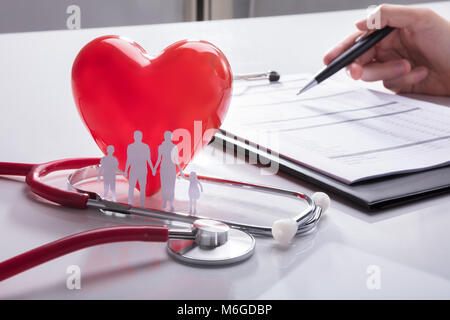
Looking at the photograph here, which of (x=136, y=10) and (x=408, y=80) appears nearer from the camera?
(x=408, y=80)

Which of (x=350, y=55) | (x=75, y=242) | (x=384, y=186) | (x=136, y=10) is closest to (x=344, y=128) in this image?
(x=384, y=186)

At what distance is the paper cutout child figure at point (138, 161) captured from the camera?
0.47 meters

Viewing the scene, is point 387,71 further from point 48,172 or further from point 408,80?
point 48,172

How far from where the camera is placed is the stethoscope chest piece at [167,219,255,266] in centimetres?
40

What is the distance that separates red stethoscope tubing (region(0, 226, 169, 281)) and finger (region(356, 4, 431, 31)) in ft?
2.43

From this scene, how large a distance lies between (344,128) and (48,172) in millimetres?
383

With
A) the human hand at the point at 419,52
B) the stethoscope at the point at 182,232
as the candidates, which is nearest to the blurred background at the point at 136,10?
the human hand at the point at 419,52

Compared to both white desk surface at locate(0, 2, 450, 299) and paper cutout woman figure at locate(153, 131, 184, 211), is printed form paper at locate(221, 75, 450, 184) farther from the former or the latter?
paper cutout woman figure at locate(153, 131, 184, 211)

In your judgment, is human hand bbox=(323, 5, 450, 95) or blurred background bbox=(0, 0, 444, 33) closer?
human hand bbox=(323, 5, 450, 95)

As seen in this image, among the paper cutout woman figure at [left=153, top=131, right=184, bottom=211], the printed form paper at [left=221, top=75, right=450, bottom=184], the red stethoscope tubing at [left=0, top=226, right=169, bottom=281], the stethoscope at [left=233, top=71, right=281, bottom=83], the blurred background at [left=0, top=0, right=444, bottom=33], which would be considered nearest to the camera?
the red stethoscope tubing at [left=0, top=226, right=169, bottom=281]

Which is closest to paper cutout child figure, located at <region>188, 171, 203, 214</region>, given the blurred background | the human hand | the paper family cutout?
the paper family cutout

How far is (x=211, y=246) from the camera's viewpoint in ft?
1.37

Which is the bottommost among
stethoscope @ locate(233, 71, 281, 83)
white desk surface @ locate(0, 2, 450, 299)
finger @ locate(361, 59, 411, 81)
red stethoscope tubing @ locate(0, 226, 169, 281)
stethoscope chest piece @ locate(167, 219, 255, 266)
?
white desk surface @ locate(0, 2, 450, 299)

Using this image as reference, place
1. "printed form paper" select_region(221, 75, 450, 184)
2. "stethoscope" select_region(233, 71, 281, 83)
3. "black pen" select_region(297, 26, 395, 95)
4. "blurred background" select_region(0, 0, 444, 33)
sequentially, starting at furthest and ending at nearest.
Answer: "blurred background" select_region(0, 0, 444, 33) → "stethoscope" select_region(233, 71, 281, 83) → "black pen" select_region(297, 26, 395, 95) → "printed form paper" select_region(221, 75, 450, 184)
